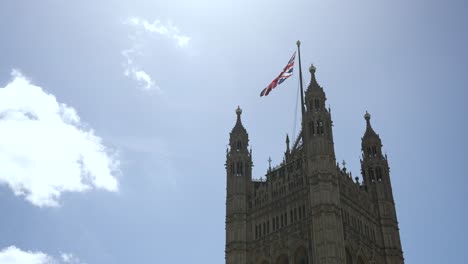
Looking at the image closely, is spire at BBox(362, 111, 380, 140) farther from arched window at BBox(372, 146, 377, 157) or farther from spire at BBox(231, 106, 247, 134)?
spire at BBox(231, 106, 247, 134)

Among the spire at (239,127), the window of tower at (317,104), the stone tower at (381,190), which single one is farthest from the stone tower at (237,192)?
the stone tower at (381,190)

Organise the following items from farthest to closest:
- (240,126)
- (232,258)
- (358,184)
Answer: (240,126) < (358,184) < (232,258)

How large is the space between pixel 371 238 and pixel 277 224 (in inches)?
406

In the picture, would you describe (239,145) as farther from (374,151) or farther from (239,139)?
(374,151)

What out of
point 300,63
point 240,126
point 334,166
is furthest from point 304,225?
point 300,63

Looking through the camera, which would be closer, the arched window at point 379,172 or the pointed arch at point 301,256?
the pointed arch at point 301,256

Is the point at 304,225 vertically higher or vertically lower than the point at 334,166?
lower

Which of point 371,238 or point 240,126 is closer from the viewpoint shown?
point 371,238

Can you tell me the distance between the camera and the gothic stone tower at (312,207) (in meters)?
68.2

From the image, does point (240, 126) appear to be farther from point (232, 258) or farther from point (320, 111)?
point (232, 258)

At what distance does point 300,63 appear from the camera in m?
87.4

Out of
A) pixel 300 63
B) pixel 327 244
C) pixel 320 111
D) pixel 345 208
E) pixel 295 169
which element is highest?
pixel 300 63

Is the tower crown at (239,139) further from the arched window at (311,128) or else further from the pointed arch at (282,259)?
the pointed arch at (282,259)

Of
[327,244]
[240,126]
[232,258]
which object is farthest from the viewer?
[240,126]
